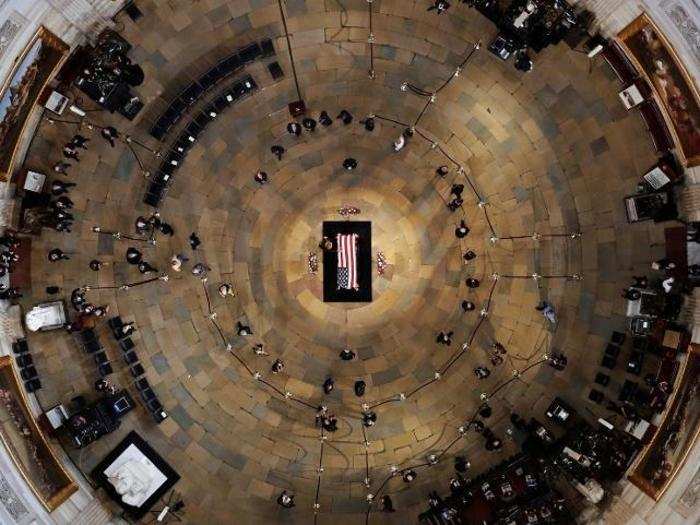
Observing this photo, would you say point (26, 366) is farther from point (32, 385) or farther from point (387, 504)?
point (387, 504)

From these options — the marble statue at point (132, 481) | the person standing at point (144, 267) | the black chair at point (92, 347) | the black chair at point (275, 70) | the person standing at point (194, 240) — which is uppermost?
the black chair at point (275, 70)

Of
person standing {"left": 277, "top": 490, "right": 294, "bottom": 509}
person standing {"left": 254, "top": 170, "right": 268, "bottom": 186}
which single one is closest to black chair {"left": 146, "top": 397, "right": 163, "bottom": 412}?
person standing {"left": 277, "top": 490, "right": 294, "bottom": 509}

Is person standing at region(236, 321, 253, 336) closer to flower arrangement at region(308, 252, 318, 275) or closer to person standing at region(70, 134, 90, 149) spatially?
flower arrangement at region(308, 252, 318, 275)

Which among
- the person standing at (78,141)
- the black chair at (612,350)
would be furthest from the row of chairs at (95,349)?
the black chair at (612,350)

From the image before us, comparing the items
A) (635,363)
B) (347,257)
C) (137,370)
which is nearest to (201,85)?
(347,257)

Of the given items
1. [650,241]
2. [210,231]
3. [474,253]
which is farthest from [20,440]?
[650,241]

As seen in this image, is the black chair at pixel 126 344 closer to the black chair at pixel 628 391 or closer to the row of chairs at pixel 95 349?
the row of chairs at pixel 95 349
